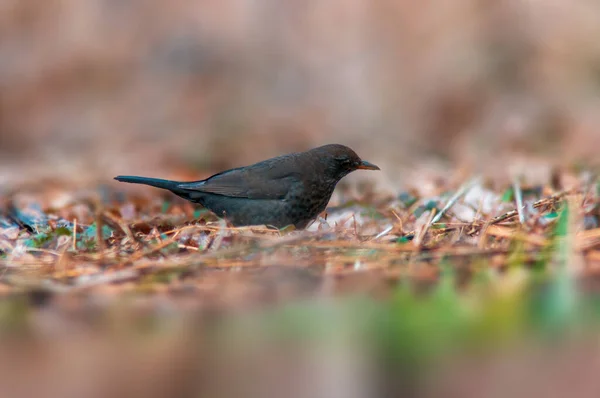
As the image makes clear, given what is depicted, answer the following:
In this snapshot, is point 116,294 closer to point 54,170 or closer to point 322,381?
point 322,381

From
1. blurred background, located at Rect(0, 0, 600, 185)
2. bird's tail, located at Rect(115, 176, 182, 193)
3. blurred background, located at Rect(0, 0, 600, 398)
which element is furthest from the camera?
blurred background, located at Rect(0, 0, 600, 185)

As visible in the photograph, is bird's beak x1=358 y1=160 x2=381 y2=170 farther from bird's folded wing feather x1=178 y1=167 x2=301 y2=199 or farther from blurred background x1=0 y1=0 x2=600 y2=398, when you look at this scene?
bird's folded wing feather x1=178 y1=167 x2=301 y2=199

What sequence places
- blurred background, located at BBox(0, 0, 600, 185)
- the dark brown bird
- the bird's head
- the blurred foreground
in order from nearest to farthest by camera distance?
the blurred foreground → the dark brown bird → the bird's head → blurred background, located at BBox(0, 0, 600, 185)

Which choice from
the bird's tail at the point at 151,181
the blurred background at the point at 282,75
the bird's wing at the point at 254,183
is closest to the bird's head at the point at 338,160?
the bird's wing at the point at 254,183

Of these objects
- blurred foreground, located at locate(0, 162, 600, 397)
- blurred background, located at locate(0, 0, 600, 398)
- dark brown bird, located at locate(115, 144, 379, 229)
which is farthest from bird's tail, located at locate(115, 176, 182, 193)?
blurred background, located at locate(0, 0, 600, 398)

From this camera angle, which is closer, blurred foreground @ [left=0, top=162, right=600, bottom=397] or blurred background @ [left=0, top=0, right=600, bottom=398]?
blurred foreground @ [left=0, top=162, right=600, bottom=397]

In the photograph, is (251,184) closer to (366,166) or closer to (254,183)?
(254,183)

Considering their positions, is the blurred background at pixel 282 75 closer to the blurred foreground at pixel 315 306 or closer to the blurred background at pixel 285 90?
the blurred background at pixel 285 90

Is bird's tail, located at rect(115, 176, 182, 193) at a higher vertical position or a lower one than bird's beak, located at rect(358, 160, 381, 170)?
lower
